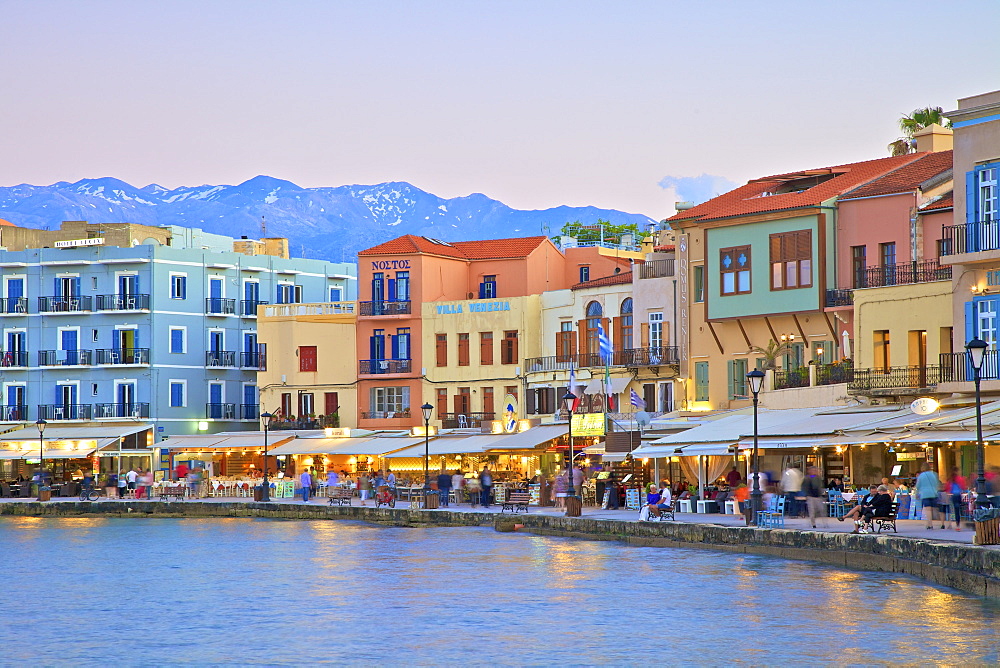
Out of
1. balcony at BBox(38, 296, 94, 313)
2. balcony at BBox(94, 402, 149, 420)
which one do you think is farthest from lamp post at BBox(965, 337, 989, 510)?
balcony at BBox(38, 296, 94, 313)

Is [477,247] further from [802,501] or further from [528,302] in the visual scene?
[802,501]

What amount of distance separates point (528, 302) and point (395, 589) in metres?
35.1

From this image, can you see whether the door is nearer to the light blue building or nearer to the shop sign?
the light blue building

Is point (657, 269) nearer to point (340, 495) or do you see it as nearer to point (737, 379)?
point (737, 379)

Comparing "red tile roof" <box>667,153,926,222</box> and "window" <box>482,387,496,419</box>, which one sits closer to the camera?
"red tile roof" <box>667,153,926,222</box>

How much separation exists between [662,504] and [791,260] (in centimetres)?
1383

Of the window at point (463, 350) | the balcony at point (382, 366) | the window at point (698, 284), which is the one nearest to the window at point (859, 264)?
the window at point (698, 284)

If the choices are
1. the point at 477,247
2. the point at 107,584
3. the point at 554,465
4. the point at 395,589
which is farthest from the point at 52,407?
the point at 395,589

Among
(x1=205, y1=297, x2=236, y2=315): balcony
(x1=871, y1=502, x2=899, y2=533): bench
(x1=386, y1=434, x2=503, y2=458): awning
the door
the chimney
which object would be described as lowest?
(x1=386, y1=434, x2=503, y2=458): awning

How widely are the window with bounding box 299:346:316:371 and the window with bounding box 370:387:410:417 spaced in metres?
3.15

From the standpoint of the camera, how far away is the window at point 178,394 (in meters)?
72.7

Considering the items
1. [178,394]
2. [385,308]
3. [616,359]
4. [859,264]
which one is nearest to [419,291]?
[385,308]

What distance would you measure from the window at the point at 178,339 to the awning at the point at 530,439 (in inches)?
968

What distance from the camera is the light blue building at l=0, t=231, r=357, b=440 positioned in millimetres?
72000
